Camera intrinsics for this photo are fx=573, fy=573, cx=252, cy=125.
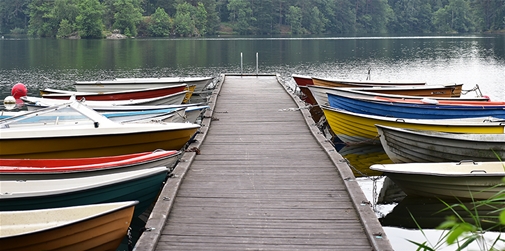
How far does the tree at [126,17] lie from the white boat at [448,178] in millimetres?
89300

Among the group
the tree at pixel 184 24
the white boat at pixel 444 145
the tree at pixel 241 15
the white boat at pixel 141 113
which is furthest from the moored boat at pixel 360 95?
the tree at pixel 241 15

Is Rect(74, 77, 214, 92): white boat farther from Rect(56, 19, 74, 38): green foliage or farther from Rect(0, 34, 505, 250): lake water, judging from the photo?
Rect(56, 19, 74, 38): green foliage

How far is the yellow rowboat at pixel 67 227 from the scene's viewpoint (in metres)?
5.79

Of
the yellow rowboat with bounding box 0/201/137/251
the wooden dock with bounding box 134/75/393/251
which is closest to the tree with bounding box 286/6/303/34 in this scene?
the wooden dock with bounding box 134/75/393/251

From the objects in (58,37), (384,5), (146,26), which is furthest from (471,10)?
(58,37)

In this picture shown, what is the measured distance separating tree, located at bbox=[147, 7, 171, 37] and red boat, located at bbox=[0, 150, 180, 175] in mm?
93168

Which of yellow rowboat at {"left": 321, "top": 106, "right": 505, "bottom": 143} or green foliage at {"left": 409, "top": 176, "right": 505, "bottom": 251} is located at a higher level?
green foliage at {"left": 409, "top": 176, "right": 505, "bottom": 251}

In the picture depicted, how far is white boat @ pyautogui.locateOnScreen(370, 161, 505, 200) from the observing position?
872 cm

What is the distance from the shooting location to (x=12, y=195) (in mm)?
7031

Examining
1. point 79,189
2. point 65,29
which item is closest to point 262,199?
point 79,189

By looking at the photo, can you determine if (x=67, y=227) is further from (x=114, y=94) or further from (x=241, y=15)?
(x=241, y=15)

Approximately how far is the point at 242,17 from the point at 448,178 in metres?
103

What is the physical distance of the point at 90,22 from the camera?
91.5 metres

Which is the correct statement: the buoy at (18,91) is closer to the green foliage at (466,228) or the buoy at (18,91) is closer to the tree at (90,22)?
the green foliage at (466,228)
